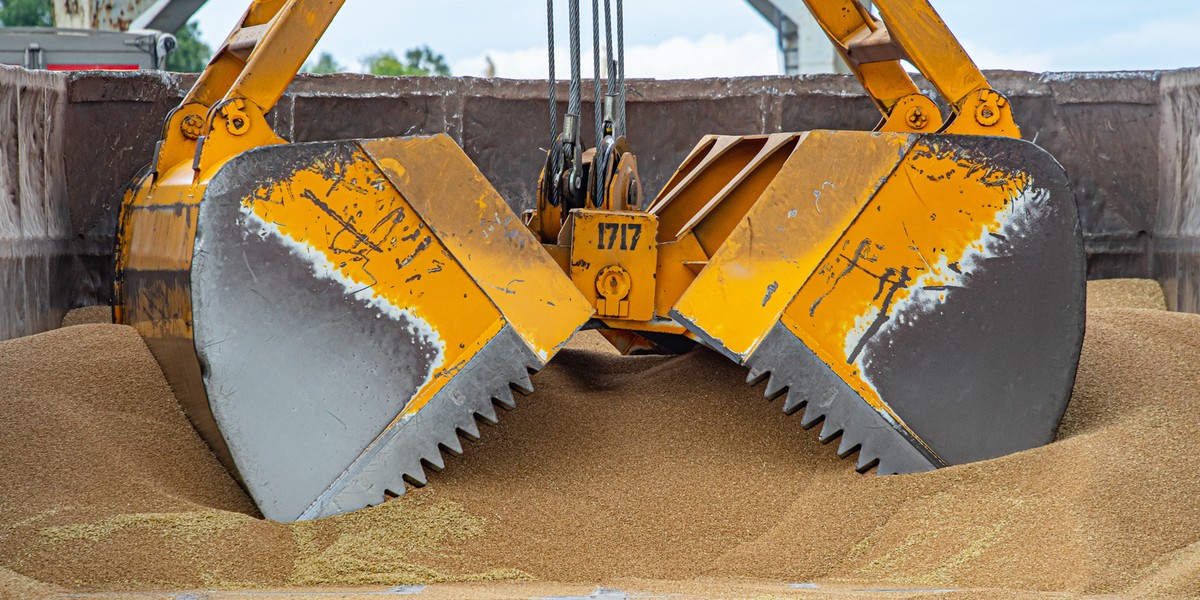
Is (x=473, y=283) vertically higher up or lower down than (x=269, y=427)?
higher up

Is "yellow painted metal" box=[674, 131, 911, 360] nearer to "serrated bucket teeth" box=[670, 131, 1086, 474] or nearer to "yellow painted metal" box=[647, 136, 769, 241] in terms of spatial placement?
"serrated bucket teeth" box=[670, 131, 1086, 474]

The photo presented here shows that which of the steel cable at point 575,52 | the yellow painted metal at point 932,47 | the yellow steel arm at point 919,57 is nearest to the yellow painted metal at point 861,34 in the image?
the yellow steel arm at point 919,57

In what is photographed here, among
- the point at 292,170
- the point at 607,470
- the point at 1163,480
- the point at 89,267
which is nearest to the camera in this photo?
the point at 1163,480

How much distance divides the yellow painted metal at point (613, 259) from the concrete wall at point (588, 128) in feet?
8.65

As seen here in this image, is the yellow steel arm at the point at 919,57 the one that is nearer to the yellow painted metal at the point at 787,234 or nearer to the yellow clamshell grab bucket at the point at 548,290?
the yellow clamshell grab bucket at the point at 548,290

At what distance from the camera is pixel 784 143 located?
3.47m

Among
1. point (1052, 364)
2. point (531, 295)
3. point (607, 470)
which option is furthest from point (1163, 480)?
point (531, 295)

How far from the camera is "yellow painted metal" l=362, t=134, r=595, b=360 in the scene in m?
2.98

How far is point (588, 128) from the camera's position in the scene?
5.92 m

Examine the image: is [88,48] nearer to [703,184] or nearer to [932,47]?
[703,184]

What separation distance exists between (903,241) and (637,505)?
948 millimetres

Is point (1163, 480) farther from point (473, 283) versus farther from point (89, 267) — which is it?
point (89, 267)

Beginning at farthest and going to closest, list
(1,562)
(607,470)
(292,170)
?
(607,470) < (292,170) < (1,562)

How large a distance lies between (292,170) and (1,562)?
1.04 m
